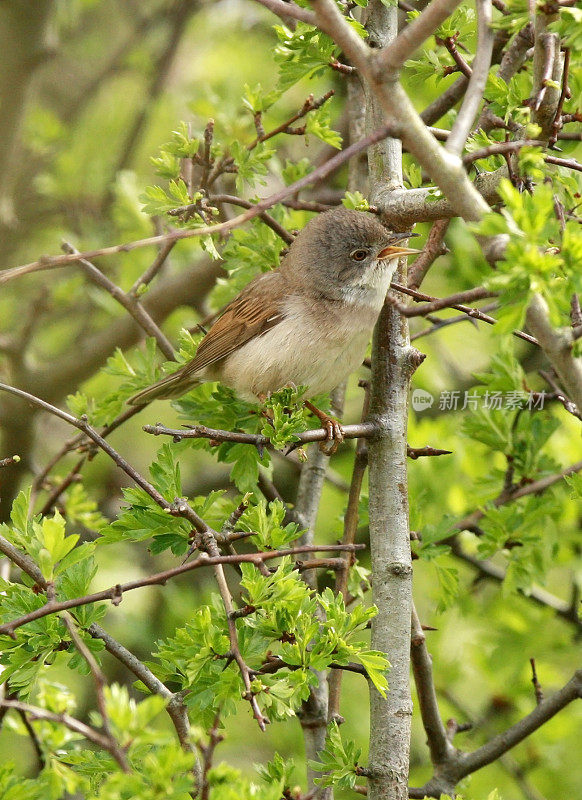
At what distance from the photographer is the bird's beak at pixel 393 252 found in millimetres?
3876

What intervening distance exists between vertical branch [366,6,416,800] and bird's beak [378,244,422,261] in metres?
0.47

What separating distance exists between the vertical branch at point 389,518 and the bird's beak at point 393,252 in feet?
1.53

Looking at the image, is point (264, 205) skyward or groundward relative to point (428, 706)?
skyward

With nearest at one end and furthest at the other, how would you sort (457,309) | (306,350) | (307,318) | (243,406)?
(457,309)
(243,406)
(306,350)
(307,318)

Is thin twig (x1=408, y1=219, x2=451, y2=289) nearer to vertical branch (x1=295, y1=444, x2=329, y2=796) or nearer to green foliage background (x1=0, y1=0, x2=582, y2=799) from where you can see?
green foliage background (x1=0, y1=0, x2=582, y2=799)

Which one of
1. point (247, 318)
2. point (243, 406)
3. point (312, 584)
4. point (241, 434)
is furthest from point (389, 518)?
point (247, 318)

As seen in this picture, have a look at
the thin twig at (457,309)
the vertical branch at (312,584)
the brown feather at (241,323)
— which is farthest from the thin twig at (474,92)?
the brown feather at (241,323)

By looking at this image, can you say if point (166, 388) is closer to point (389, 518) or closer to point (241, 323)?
point (241, 323)

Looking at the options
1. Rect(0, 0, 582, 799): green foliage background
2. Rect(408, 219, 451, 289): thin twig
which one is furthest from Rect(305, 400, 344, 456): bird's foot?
Rect(408, 219, 451, 289): thin twig

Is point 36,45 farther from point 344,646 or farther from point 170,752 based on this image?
point 170,752

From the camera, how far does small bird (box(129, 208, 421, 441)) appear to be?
12.9 ft

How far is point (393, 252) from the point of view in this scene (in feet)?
13.3

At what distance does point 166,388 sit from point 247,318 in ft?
1.69

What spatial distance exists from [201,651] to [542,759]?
3.50 meters
